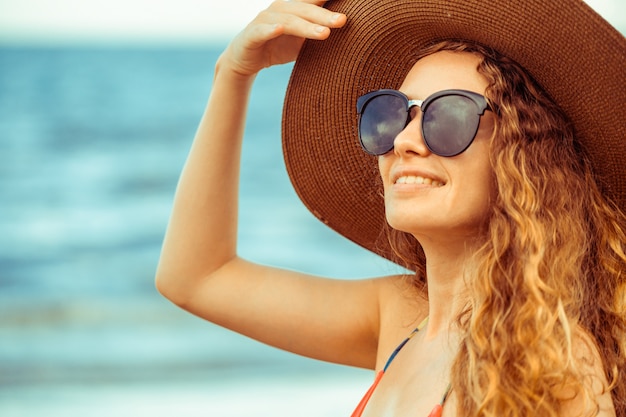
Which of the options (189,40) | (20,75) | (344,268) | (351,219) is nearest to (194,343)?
(344,268)

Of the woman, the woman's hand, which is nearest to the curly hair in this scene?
the woman

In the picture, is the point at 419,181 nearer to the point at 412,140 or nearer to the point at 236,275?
the point at 412,140

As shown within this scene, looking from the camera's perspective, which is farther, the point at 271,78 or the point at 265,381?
the point at 271,78

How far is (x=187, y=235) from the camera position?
2.44 metres

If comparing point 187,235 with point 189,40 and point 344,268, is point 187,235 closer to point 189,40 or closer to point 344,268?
point 344,268

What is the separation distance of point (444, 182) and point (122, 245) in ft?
30.7

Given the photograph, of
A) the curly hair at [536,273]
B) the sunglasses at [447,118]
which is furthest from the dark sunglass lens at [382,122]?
the curly hair at [536,273]

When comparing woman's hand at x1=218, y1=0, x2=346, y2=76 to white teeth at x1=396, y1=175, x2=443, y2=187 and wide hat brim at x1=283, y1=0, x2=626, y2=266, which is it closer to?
wide hat brim at x1=283, y1=0, x2=626, y2=266

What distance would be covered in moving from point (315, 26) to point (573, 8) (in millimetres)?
642

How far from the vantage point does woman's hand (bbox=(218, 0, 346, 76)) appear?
7.26 ft

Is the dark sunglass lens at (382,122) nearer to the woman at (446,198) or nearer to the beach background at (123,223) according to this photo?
the woman at (446,198)

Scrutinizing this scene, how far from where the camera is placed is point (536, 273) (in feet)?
6.01

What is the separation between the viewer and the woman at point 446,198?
72.5 inches

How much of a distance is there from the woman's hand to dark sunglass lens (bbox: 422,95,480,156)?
40 cm
